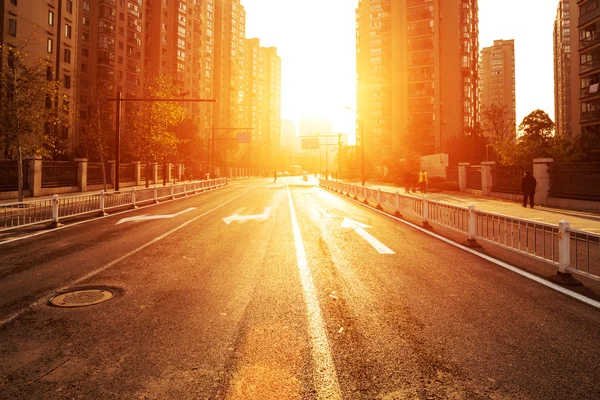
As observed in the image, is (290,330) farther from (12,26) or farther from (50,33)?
(50,33)

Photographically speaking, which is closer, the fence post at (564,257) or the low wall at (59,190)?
the fence post at (564,257)

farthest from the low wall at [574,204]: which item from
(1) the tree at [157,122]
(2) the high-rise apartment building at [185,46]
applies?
(2) the high-rise apartment building at [185,46]

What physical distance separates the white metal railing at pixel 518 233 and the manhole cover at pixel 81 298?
6.73 meters

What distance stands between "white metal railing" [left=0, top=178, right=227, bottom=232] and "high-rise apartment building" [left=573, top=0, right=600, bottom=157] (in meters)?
48.8

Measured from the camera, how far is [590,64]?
49000mm

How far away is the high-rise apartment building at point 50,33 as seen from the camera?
41625mm

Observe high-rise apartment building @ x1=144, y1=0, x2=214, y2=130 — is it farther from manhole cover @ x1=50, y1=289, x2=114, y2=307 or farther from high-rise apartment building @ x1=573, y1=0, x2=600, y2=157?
manhole cover @ x1=50, y1=289, x2=114, y2=307

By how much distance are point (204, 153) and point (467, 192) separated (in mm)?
56252

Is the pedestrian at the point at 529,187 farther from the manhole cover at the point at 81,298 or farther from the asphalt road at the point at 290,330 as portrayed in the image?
the manhole cover at the point at 81,298

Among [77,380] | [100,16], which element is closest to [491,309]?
[77,380]

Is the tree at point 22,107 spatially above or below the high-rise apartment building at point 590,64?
below

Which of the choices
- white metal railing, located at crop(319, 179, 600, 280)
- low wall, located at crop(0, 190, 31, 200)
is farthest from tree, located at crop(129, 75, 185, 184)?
white metal railing, located at crop(319, 179, 600, 280)

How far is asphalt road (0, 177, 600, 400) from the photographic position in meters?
3.05

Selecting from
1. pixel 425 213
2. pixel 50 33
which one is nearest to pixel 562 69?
pixel 50 33
